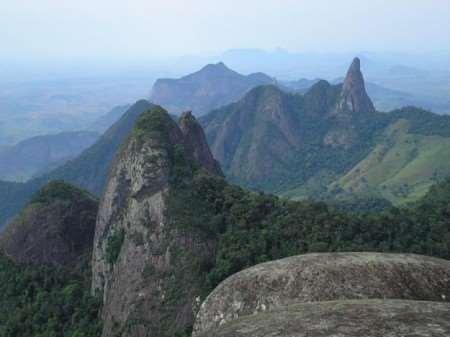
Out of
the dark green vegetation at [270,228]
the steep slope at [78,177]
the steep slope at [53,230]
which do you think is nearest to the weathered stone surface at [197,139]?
the steep slope at [53,230]

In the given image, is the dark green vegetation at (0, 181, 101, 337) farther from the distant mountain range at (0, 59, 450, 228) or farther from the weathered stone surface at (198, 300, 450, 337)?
the distant mountain range at (0, 59, 450, 228)

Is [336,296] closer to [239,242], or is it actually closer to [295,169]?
[239,242]

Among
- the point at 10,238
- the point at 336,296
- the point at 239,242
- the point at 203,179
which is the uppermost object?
the point at 336,296

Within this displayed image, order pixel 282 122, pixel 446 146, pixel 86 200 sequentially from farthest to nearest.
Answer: pixel 282 122 < pixel 446 146 < pixel 86 200

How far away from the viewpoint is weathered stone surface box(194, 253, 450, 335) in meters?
15.0

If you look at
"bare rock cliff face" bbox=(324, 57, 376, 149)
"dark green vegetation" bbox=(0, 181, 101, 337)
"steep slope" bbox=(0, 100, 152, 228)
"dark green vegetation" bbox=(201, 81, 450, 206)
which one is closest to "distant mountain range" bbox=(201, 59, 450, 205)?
"dark green vegetation" bbox=(201, 81, 450, 206)

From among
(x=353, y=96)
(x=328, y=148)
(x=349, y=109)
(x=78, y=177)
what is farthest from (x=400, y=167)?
(x=78, y=177)

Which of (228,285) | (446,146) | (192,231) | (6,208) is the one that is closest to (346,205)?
(446,146)

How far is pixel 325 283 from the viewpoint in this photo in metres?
15.4

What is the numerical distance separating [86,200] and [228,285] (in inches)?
1686

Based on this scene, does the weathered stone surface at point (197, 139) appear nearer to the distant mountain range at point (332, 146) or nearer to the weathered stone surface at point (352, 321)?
the weathered stone surface at point (352, 321)

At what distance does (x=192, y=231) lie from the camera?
40.9 metres

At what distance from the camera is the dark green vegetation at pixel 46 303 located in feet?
139

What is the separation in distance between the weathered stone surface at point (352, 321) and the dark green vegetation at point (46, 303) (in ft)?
116
